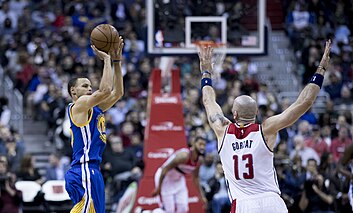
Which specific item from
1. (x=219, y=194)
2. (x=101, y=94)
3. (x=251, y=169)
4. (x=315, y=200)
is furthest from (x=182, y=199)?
(x=251, y=169)

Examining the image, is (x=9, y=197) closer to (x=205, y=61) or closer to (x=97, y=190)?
(x=97, y=190)

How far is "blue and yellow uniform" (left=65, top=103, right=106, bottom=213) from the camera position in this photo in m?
8.16

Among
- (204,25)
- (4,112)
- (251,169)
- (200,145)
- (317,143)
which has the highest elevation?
(204,25)

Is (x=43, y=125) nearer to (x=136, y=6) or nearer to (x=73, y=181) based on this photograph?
(x=136, y=6)

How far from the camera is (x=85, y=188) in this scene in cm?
816

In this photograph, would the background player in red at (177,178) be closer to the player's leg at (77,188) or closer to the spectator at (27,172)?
the spectator at (27,172)

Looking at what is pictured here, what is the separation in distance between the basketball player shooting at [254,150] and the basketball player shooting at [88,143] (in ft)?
4.81

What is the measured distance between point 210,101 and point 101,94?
108cm

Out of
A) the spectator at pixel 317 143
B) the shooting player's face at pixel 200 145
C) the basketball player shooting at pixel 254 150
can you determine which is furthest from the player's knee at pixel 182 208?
the basketball player shooting at pixel 254 150

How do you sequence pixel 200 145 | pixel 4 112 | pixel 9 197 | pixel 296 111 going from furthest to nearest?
pixel 4 112, pixel 9 197, pixel 200 145, pixel 296 111

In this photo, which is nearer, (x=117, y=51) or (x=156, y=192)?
(x=117, y=51)

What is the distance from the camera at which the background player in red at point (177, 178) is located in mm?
13047

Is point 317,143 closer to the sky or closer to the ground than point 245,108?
closer to the ground

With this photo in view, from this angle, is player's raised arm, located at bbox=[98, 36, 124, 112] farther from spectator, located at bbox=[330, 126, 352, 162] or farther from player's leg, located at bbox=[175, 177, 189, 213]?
spectator, located at bbox=[330, 126, 352, 162]
